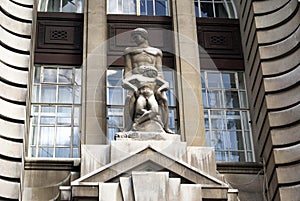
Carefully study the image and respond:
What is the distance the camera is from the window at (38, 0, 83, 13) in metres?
25.3

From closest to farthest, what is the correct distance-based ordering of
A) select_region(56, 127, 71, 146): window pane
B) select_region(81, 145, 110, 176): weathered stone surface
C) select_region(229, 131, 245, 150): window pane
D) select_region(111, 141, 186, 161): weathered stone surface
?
select_region(111, 141, 186, 161): weathered stone surface
select_region(81, 145, 110, 176): weathered stone surface
select_region(56, 127, 71, 146): window pane
select_region(229, 131, 245, 150): window pane

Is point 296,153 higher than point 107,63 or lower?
lower

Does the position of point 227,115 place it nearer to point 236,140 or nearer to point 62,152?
point 236,140

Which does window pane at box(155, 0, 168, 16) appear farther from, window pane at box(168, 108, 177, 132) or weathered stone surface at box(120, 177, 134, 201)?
weathered stone surface at box(120, 177, 134, 201)

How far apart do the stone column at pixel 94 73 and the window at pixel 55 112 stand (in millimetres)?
754

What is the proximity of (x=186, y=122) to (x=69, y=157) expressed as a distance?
3.50 metres

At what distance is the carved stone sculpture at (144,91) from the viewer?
18938mm

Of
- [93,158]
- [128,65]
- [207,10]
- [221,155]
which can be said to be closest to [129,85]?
[128,65]

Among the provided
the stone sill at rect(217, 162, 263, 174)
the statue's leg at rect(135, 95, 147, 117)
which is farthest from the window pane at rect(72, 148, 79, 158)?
the stone sill at rect(217, 162, 263, 174)

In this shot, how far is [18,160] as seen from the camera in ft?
65.1

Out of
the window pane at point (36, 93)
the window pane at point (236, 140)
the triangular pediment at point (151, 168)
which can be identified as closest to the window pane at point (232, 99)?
the window pane at point (236, 140)

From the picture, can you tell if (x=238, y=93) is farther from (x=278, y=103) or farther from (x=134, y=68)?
(x=134, y=68)

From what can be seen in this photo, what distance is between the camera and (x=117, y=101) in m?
23.2

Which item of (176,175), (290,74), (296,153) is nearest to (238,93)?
(290,74)
